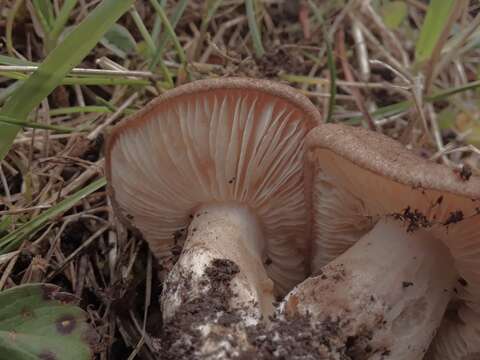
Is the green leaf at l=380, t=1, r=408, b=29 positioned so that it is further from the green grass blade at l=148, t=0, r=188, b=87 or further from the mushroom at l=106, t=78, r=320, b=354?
the mushroom at l=106, t=78, r=320, b=354

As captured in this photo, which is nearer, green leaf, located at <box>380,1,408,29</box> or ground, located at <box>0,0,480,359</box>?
ground, located at <box>0,0,480,359</box>

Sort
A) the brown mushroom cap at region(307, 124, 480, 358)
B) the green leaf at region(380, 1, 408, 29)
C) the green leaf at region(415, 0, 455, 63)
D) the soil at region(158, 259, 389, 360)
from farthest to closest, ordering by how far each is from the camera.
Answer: the green leaf at region(380, 1, 408, 29) < the green leaf at region(415, 0, 455, 63) < the soil at region(158, 259, 389, 360) < the brown mushroom cap at region(307, 124, 480, 358)

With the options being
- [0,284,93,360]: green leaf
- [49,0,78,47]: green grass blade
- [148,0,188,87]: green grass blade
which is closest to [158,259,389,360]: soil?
[0,284,93,360]: green leaf

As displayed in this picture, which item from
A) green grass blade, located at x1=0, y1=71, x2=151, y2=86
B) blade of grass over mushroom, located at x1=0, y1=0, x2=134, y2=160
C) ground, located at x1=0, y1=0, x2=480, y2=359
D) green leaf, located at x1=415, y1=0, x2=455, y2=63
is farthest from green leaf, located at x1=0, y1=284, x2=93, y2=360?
green leaf, located at x1=415, y1=0, x2=455, y2=63

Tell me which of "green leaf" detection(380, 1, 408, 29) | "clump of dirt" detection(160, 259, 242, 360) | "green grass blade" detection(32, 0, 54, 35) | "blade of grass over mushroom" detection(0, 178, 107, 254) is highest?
"green grass blade" detection(32, 0, 54, 35)

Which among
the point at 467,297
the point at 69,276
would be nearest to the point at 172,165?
the point at 69,276

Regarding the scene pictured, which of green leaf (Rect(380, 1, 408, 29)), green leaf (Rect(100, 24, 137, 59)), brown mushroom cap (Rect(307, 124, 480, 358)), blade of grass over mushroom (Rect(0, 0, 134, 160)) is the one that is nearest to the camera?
brown mushroom cap (Rect(307, 124, 480, 358))

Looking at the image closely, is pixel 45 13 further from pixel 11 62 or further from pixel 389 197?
pixel 389 197

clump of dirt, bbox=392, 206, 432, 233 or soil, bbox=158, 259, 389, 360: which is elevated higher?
clump of dirt, bbox=392, 206, 432, 233
